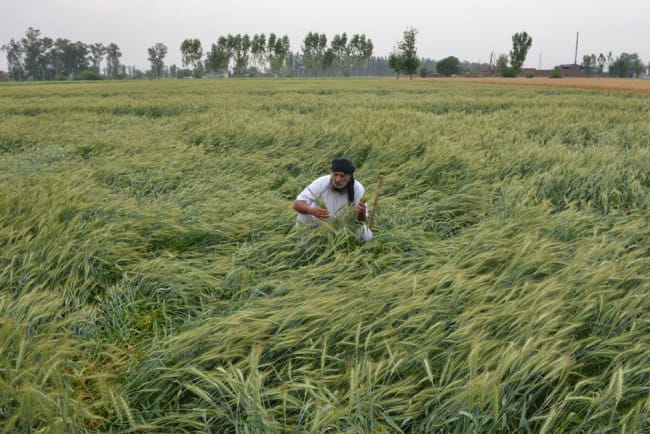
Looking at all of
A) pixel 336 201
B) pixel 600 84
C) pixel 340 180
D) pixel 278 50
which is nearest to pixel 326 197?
pixel 336 201

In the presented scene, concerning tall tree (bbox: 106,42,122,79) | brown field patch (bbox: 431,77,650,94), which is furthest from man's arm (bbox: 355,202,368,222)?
tall tree (bbox: 106,42,122,79)

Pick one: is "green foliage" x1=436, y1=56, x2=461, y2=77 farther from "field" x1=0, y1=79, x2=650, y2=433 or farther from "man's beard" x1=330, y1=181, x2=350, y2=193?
"man's beard" x1=330, y1=181, x2=350, y2=193

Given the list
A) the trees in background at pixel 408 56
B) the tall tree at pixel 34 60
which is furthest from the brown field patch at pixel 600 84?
the tall tree at pixel 34 60

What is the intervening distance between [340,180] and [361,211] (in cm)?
33

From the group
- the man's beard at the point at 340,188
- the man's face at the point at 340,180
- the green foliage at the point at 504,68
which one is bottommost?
the man's beard at the point at 340,188

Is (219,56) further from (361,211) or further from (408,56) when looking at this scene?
(361,211)

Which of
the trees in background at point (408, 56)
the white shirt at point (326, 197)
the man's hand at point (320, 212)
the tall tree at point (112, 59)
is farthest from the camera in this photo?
the tall tree at point (112, 59)

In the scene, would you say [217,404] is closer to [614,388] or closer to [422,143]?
[614,388]

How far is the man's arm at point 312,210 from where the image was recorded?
363cm

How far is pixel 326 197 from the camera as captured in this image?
393 centimetres

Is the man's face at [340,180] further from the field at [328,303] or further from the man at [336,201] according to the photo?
the field at [328,303]

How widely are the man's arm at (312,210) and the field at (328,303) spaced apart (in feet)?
0.62

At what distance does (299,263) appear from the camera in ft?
11.8

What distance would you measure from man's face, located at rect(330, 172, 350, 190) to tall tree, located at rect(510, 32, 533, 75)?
83354 mm
